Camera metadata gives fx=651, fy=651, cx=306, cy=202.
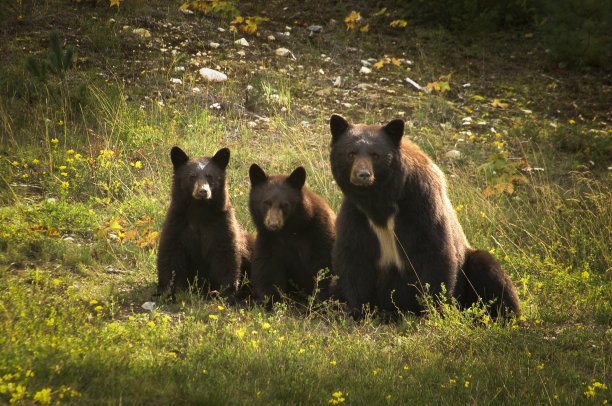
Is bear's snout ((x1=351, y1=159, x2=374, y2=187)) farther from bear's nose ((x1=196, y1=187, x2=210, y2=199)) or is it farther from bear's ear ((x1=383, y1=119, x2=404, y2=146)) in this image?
bear's nose ((x1=196, y1=187, x2=210, y2=199))

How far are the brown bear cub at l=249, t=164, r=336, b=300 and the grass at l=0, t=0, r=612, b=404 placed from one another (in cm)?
43

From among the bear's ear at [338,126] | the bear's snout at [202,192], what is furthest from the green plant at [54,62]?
the bear's ear at [338,126]

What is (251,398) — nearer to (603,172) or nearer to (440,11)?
(603,172)

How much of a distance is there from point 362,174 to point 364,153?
25cm

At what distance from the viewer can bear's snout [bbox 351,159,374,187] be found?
16.0ft

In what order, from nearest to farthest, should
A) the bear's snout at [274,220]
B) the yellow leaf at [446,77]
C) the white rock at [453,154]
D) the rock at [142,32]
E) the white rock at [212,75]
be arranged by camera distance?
the bear's snout at [274,220], the white rock at [453,154], the white rock at [212,75], the yellow leaf at [446,77], the rock at [142,32]

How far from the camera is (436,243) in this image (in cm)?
521

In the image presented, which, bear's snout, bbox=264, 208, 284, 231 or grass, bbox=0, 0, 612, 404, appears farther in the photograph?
bear's snout, bbox=264, 208, 284, 231

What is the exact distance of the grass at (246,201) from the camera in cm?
397

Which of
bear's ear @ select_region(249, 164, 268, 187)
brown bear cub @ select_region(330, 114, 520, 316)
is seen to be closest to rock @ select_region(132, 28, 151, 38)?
bear's ear @ select_region(249, 164, 268, 187)

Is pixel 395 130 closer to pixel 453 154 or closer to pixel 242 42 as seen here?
pixel 453 154

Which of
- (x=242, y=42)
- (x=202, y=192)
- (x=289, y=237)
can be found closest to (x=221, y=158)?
(x=202, y=192)

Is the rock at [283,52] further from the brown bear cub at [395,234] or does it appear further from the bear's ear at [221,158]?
the brown bear cub at [395,234]

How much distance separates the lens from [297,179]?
605cm
